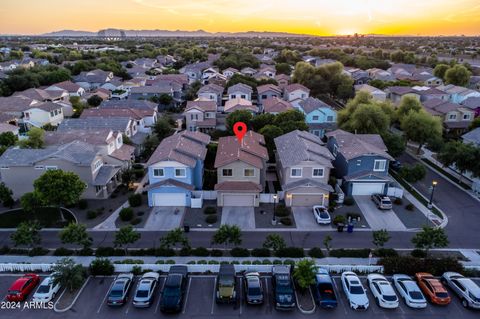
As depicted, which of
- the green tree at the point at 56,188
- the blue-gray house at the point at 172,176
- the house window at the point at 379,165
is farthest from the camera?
the house window at the point at 379,165

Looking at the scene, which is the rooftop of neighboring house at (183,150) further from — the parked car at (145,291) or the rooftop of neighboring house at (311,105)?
the rooftop of neighboring house at (311,105)

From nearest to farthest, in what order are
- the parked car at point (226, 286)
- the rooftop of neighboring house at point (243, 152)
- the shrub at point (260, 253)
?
the parked car at point (226, 286)
the shrub at point (260, 253)
the rooftop of neighboring house at point (243, 152)

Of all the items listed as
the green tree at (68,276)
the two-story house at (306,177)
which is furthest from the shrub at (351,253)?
the green tree at (68,276)

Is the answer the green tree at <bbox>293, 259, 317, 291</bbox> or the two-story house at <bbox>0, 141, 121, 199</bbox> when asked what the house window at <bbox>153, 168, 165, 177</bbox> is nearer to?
the two-story house at <bbox>0, 141, 121, 199</bbox>

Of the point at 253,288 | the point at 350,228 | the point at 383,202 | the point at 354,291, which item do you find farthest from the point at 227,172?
the point at 354,291

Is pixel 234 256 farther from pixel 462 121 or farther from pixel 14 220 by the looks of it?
pixel 462 121

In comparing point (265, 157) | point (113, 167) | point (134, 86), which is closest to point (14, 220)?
point (113, 167)
